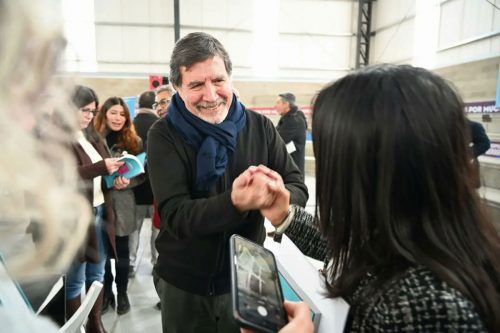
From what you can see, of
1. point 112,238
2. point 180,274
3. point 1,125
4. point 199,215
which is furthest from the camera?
point 112,238

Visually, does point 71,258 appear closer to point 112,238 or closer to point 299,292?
point 299,292

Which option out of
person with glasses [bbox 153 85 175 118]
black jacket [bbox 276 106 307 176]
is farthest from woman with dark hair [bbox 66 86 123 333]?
black jacket [bbox 276 106 307 176]

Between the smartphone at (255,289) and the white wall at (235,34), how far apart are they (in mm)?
8603

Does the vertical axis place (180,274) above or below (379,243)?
below

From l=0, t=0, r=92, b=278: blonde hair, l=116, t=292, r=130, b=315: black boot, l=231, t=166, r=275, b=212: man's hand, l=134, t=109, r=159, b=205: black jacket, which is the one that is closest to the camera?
l=0, t=0, r=92, b=278: blonde hair

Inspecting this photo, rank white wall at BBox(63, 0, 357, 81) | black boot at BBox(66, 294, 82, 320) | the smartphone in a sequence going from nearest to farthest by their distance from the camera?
the smartphone, black boot at BBox(66, 294, 82, 320), white wall at BBox(63, 0, 357, 81)

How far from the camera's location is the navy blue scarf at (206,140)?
3.56 feet

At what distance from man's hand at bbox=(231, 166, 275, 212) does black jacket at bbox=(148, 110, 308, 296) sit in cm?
5

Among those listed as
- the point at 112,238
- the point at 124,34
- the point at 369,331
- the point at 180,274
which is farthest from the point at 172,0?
the point at 369,331

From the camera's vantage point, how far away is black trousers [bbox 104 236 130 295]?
8.11ft

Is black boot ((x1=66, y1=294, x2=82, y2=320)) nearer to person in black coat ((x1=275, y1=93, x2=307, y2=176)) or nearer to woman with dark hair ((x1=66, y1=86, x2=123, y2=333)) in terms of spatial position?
woman with dark hair ((x1=66, y1=86, x2=123, y2=333))

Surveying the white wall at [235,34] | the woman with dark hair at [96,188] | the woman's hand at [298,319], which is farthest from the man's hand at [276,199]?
the white wall at [235,34]

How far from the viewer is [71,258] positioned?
571mm

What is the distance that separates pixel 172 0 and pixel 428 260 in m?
9.45
